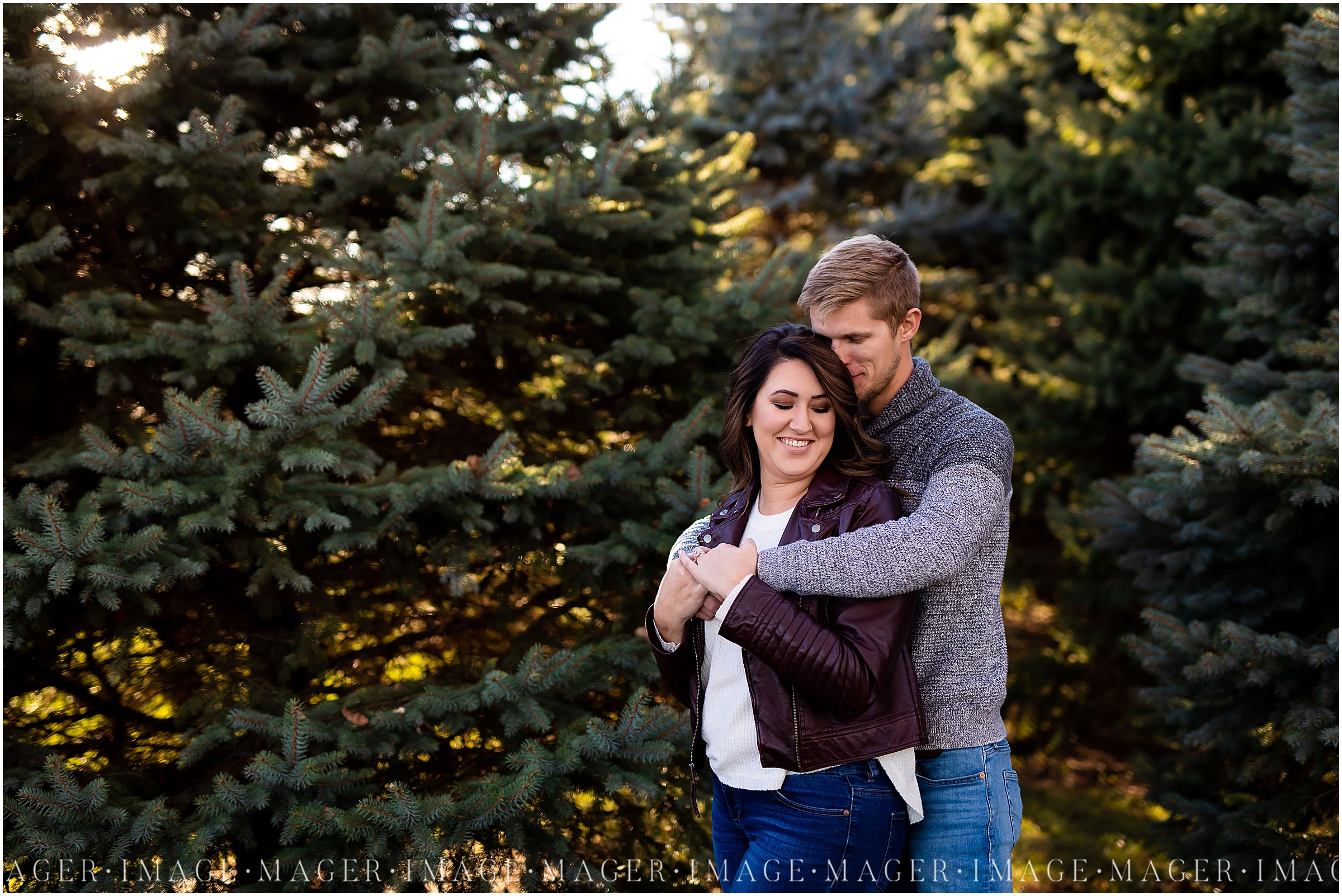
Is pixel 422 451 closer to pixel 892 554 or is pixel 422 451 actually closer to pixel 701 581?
pixel 701 581

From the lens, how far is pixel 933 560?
1.65 metres

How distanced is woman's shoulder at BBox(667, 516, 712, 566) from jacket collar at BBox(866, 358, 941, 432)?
0.48 m

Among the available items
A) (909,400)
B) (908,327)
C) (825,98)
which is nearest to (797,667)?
(909,400)

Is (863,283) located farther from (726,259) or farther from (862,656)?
(726,259)

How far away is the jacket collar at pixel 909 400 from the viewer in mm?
2053

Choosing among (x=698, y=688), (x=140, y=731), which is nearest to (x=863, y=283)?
(x=698, y=688)

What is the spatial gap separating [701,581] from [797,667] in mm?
257

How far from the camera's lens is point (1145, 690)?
158 inches

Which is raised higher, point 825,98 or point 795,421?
point 825,98

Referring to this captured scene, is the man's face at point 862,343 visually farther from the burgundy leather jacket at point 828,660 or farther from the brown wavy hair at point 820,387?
the burgundy leather jacket at point 828,660

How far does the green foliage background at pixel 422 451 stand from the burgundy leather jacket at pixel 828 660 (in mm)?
1203

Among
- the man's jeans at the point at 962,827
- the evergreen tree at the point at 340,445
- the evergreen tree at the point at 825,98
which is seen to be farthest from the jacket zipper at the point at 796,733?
the evergreen tree at the point at 825,98

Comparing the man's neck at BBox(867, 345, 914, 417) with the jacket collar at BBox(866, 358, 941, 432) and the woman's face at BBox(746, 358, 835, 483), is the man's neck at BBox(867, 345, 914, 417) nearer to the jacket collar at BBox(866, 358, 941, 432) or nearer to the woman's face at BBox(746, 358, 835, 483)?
the jacket collar at BBox(866, 358, 941, 432)

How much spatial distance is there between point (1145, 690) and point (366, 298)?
12.7 feet
